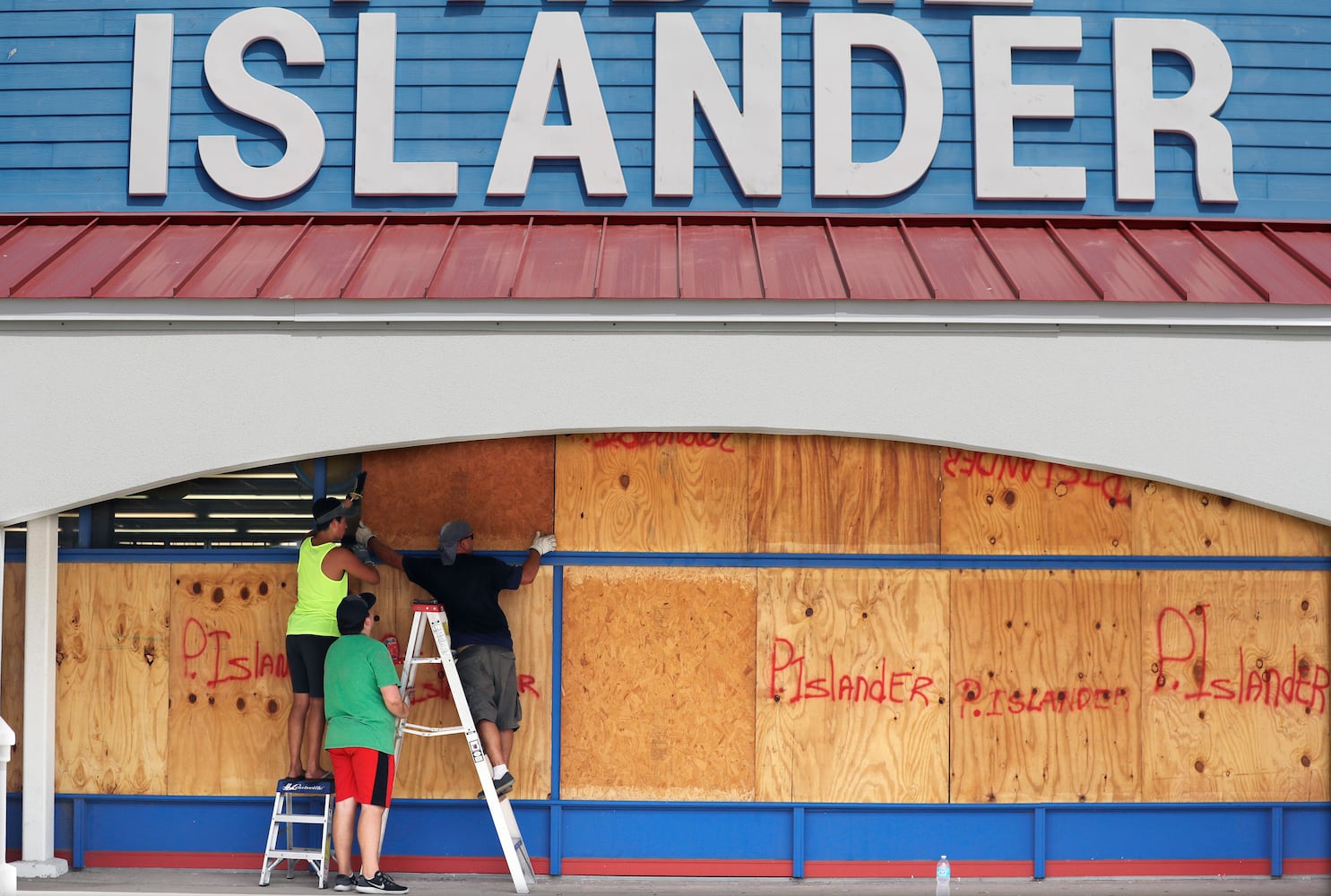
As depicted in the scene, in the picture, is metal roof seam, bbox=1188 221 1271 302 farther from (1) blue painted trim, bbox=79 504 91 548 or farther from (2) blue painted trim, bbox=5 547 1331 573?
(1) blue painted trim, bbox=79 504 91 548

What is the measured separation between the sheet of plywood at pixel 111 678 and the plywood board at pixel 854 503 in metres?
4.11

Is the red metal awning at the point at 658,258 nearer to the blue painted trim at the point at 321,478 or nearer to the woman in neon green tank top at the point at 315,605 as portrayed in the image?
the blue painted trim at the point at 321,478

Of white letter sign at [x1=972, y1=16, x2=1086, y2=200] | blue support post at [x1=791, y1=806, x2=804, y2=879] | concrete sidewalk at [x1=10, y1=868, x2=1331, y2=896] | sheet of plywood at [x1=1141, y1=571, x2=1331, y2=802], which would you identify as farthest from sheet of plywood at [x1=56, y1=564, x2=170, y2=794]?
sheet of plywood at [x1=1141, y1=571, x2=1331, y2=802]

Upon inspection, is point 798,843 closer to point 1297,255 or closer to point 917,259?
point 917,259

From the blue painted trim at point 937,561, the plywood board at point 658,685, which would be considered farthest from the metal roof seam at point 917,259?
the plywood board at point 658,685

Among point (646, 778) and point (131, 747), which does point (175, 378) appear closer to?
point (131, 747)

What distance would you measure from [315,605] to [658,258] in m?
3.14

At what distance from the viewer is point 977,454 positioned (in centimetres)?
832

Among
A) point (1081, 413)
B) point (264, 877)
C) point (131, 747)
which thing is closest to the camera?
point (1081, 413)

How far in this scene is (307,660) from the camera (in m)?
→ 8.04

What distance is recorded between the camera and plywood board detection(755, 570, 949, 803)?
8172 millimetres

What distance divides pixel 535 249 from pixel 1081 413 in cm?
356

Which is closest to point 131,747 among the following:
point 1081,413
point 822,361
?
point 822,361

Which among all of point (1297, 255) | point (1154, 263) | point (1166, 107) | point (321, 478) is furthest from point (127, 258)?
point (1297, 255)
